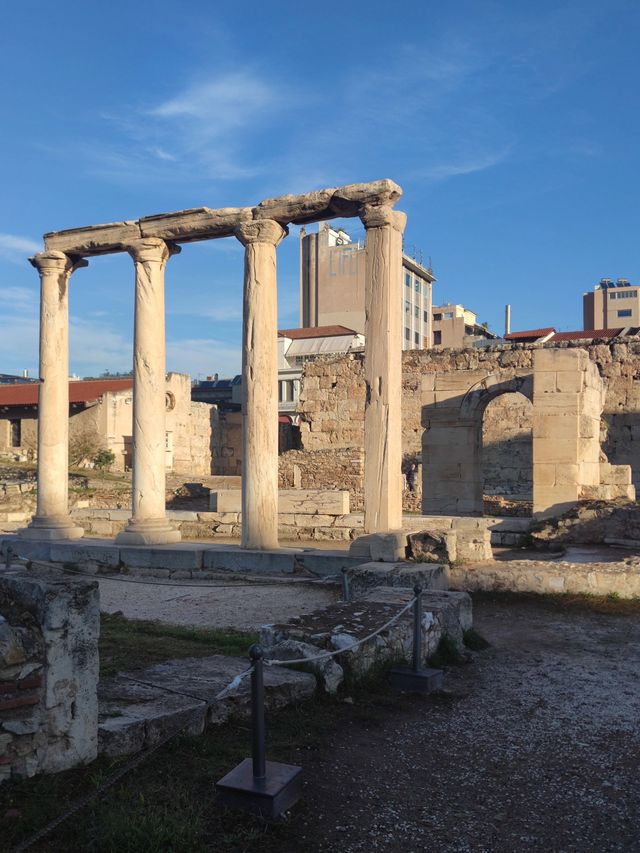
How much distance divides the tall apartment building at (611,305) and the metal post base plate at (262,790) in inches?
3112

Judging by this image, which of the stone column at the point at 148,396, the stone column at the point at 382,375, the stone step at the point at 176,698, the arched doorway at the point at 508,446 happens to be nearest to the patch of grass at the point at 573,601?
the stone column at the point at 382,375

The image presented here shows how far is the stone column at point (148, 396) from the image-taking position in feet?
48.9

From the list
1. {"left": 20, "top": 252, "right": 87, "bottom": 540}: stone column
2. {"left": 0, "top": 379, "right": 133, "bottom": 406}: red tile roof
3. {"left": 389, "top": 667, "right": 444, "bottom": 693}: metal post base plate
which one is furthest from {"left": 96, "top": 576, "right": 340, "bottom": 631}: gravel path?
{"left": 0, "top": 379, "right": 133, "bottom": 406}: red tile roof

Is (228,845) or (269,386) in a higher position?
(269,386)

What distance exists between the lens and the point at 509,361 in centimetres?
2684

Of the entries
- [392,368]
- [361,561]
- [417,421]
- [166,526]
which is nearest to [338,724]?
[361,561]

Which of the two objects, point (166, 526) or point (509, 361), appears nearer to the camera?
point (166, 526)

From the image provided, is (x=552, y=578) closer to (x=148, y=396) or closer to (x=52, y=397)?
(x=148, y=396)

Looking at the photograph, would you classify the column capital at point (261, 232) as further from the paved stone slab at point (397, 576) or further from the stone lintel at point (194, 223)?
the paved stone slab at point (397, 576)

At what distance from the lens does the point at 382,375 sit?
1269 centimetres

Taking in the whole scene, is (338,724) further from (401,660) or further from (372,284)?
(372,284)

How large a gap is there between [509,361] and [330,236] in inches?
1467

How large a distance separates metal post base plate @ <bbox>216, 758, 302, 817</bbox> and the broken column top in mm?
10141

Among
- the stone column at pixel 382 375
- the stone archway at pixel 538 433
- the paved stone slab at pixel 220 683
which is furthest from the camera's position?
the stone archway at pixel 538 433
